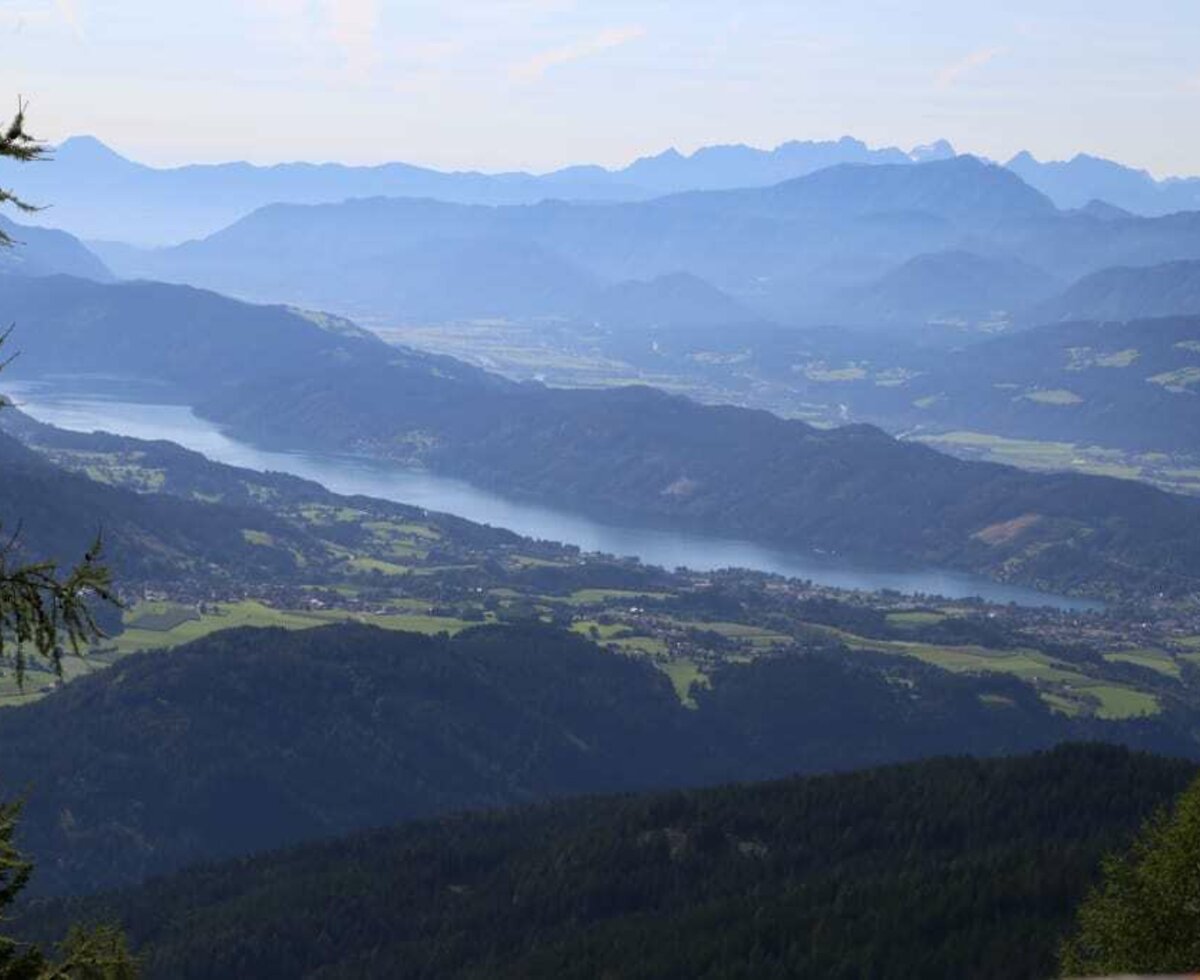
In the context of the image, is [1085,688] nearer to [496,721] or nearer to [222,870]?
[496,721]

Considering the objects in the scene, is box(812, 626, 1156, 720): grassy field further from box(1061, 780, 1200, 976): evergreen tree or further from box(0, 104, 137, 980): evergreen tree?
box(0, 104, 137, 980): evergreen tree

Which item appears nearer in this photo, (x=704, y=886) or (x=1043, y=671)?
(x=704, y=886)

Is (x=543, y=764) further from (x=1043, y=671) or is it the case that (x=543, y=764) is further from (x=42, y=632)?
(x=42, y=632)

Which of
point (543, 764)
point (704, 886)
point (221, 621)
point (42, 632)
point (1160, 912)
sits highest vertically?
point (42, 632)

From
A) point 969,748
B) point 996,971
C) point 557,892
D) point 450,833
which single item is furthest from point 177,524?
point 996,971

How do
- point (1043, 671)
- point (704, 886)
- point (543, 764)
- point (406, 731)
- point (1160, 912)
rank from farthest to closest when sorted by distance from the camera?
point (1043, 671), point (543, 764), point (406, 731), point (704, 886), point (1160, 912)

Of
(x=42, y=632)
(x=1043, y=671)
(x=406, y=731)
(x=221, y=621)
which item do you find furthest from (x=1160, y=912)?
(x=1043, y=671)

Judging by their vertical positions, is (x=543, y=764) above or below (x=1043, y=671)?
below
